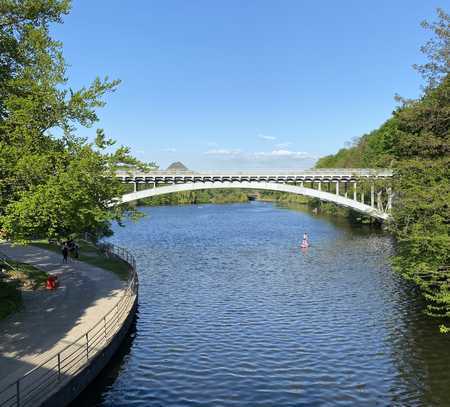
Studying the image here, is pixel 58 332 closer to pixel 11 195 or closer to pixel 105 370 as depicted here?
pixel 105 370

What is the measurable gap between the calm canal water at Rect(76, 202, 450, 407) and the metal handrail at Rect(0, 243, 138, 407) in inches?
47.5

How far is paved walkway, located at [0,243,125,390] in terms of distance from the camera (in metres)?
16.1

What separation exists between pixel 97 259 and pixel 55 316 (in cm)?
1490

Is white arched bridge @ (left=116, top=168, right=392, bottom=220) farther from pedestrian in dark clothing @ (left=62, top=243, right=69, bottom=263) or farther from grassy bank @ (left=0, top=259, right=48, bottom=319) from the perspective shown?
grassy bank @ (left=0, top=259, right=48, bottom=319)

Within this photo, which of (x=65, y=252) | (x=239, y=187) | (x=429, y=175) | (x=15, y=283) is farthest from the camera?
(x=239, y=187)

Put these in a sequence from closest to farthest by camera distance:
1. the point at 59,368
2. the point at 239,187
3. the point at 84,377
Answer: the point at 59,368 < the point at 84,377 < the point at 239,187

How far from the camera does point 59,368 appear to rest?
1395 cm

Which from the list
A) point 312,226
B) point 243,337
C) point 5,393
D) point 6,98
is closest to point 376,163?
point 243,337

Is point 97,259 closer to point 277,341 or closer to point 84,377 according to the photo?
point 277,341

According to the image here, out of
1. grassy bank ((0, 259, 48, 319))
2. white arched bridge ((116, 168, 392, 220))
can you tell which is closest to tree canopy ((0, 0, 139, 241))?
grassy bank ((0, 259, 48, 319))

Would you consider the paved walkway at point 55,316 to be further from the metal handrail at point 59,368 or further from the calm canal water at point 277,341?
the calm canal water at point 277,341

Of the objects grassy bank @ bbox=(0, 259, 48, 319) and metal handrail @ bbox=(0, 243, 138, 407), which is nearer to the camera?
metal handrail @ bbox=(0, 243, 138, 407)

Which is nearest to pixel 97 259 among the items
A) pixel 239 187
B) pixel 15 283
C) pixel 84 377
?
pixel 15 283

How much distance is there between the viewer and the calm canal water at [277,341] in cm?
1667
